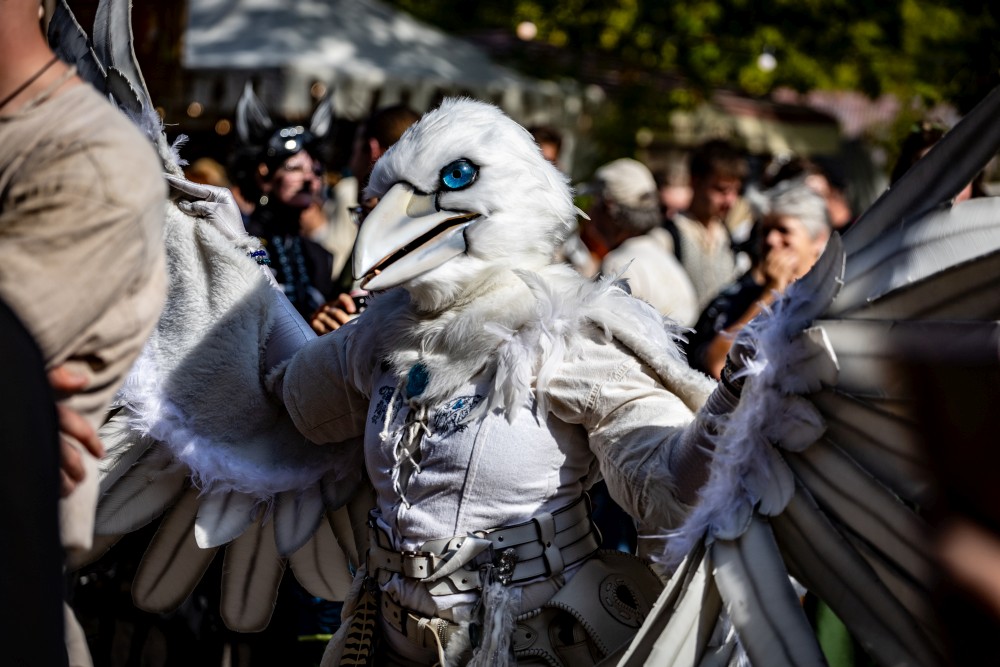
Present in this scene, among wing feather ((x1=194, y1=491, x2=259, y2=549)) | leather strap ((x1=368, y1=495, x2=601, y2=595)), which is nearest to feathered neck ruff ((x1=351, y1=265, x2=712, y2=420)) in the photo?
leather strap ((x1=368, y1=495, x2=601, y2=595))

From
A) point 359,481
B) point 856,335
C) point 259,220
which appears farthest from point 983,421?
point 259,220

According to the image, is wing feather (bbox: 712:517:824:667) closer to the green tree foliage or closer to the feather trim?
the feather trim

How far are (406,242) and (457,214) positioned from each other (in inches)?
4.2

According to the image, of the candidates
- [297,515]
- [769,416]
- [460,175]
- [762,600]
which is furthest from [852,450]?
[297,515]

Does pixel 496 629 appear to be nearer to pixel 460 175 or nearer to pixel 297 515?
pixel 297 515

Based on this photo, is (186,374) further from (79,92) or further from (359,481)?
(79,92)

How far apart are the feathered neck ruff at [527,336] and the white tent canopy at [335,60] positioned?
516cm

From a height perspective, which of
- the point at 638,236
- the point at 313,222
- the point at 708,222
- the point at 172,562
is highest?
the point at 172,562

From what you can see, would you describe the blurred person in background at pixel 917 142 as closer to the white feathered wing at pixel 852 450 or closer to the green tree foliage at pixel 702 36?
the white feathered wing at pixel 852 450

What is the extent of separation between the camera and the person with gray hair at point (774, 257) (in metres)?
4.02

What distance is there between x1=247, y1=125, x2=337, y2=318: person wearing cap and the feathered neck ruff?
1727mm

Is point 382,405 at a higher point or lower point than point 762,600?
lower

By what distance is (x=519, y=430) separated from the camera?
7.60ft

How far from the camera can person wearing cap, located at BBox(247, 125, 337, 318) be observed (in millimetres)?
4043
